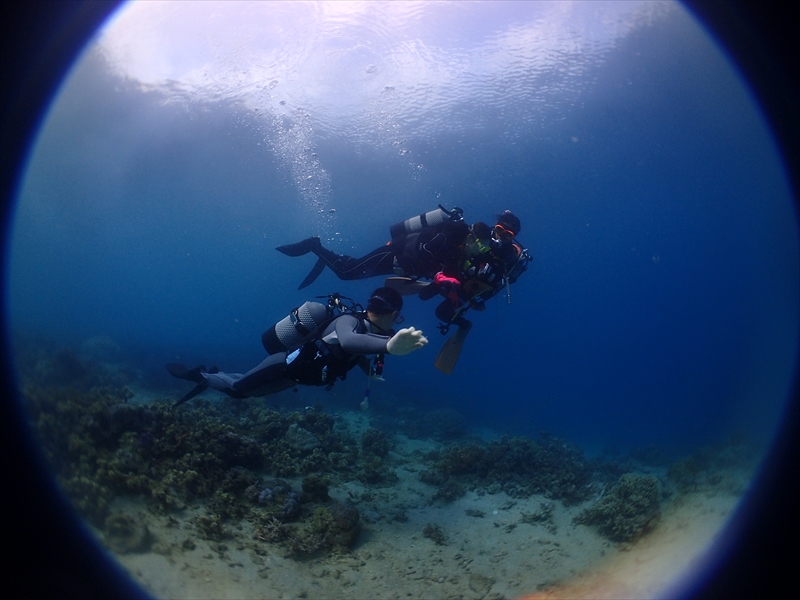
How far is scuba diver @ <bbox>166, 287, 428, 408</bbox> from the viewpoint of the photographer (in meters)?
4.08

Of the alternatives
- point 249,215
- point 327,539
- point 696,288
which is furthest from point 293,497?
point 696,288

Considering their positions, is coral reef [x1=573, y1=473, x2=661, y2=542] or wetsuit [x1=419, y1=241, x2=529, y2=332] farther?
wetsuit [x1=419, y1=241, x2=529, y2=332]

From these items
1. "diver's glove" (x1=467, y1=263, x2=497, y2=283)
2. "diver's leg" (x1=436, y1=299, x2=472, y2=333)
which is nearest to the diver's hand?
"diver's leg" (x1=436, y1=299, x2=472, y2=333)

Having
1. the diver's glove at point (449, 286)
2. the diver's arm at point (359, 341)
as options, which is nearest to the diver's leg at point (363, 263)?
the diver's glove at point (449, 286)

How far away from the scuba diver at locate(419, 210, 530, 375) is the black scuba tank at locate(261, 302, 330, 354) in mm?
2197

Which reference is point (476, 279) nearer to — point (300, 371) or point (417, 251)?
point (417, 251)

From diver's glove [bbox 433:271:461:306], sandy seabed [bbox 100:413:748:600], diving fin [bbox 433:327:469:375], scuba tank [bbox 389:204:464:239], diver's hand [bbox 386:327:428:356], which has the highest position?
scuba tank [bbox 389:204:464:239]

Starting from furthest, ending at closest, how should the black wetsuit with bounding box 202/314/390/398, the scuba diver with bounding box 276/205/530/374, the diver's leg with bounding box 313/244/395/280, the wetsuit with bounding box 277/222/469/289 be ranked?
1. the diver's leg with bounding box 313/244/395/280
2. the wetsuit with bounding box 277/222/469/289
3. the scuba diver with bounding box 276/205/530/374
4. the black wetsuit with bounding box 202/314/390/398

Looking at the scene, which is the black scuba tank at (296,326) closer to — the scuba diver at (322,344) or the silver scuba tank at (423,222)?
the scuba diver at (322,344)

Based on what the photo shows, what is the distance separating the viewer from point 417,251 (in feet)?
22.6

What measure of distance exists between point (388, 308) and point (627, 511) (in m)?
5.82

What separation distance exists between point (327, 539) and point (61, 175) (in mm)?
54127

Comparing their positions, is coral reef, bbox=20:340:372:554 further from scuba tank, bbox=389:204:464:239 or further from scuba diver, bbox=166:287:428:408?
scuba tank, bbox=389:204:464:239

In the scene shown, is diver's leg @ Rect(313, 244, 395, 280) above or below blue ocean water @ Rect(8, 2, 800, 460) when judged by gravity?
below
